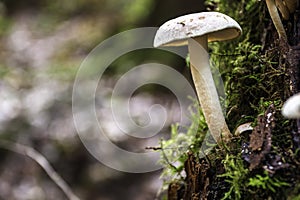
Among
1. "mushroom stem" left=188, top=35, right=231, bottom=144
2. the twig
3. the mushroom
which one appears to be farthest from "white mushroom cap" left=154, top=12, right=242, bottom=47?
the twig

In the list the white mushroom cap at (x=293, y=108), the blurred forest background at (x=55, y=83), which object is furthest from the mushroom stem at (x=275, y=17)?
the blurred forest background at (x=55, y=83)

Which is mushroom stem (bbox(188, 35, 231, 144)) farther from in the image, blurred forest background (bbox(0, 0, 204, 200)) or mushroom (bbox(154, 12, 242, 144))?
blurred forest background (bbox(0, 0, 204, 200))

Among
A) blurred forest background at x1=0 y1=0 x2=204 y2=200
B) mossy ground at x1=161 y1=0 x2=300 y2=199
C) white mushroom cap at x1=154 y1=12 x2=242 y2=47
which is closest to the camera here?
mossy ground at x1=161 y1=0 x2=300 y2=199

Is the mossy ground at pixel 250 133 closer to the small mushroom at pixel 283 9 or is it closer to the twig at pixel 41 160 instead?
the small mushroom at pixel 283 9

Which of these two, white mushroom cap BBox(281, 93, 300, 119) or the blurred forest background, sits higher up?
white mushroom cap BBox(281, 93, 300, 119)

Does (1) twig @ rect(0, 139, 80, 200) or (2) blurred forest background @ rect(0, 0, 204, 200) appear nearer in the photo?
(1) twig @ rect(0, 139, 80, 200)

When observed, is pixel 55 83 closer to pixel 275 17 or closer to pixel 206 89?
pixel 206 89
